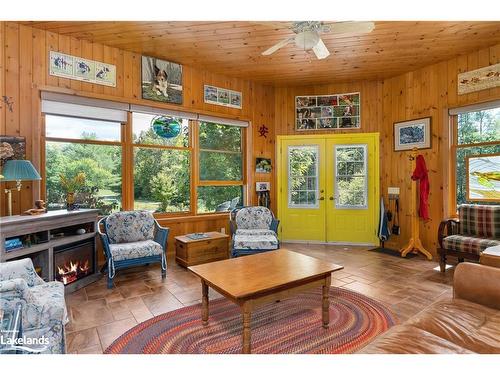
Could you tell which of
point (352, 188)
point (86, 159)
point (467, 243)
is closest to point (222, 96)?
point (86, 159)

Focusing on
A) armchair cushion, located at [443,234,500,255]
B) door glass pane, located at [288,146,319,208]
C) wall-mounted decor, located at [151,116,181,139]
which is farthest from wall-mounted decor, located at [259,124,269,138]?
armchair cushion, located at [443,234,500,255]

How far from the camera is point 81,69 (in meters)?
3.69

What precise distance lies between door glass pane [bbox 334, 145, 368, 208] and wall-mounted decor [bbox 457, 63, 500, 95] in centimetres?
170

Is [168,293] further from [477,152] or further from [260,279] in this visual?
[477,152]

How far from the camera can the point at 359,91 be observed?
17.3 feet

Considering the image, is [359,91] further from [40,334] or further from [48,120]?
[40,334]

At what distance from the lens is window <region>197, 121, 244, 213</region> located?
16.1 feet

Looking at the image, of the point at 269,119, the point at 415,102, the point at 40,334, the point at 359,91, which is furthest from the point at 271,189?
the point at 40,334

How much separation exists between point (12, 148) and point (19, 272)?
6.21 ft

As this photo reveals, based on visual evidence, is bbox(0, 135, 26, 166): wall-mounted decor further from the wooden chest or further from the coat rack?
the coat rack

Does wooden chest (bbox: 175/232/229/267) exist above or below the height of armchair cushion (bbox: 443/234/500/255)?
below

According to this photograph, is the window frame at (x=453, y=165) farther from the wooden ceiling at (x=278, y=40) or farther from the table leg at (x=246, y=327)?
the table leg at (x=246, y=327)

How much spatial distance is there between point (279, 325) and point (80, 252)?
249 cm
